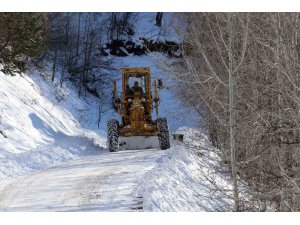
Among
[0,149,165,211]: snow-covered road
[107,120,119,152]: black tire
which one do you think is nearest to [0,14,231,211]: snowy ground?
[0,149,165,211]: snow-covered road

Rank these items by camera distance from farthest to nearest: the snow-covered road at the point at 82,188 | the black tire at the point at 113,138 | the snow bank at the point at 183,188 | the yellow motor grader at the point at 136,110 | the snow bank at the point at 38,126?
the yellow motor grader at the point at 136,110
the black tire at the point at 113,138
the snow bank at the point at 38,126
the snow bank at the point at 183,188
the snow-covered road at the point at 82,188

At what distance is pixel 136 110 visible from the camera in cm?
1411

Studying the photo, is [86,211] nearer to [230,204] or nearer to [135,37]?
[230,204]

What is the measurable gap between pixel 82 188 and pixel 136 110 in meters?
5.30

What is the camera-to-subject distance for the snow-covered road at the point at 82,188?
25.7ft

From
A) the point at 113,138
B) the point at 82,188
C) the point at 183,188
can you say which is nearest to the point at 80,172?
the point at 82,188

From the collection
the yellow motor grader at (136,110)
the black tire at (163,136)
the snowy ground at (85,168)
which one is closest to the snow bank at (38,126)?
the snowy ground at (85,168)

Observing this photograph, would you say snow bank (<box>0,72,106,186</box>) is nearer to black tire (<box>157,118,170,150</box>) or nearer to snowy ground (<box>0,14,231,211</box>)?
snowy ground (<box>0,14,231,211</box>)

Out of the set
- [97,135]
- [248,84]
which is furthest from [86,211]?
[97,135]

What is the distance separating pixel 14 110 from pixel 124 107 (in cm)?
341

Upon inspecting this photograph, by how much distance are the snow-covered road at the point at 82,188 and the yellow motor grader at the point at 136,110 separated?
5.89 feet

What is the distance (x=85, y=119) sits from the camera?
21.7 m

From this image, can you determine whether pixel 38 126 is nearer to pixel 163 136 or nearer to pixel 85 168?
pixel 163 136

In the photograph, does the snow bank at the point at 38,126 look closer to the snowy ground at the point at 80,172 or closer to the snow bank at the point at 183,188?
the snowy ground at the point at 80,172
